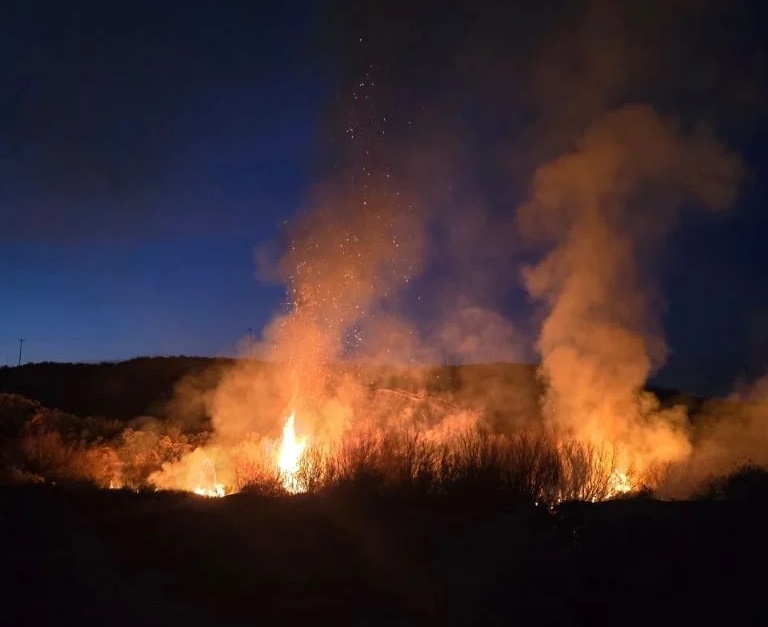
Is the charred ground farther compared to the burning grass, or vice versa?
the burning grass

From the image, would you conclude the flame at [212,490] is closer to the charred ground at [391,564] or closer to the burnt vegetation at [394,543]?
the burnt vegetation at [394,543]

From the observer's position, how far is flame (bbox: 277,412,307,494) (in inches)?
535

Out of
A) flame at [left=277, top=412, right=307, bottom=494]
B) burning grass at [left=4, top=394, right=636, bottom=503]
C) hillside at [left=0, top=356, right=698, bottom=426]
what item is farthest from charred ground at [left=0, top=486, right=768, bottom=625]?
hillside at [left=0, top=356, right=698, bottom=426]

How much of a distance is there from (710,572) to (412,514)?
4238mm

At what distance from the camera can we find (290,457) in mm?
15609

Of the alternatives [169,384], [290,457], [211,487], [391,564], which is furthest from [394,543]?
[169,384]

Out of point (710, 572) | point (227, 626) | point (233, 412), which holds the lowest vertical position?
point (227, 626)

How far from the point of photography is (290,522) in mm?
11094

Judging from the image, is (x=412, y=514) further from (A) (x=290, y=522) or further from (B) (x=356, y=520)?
(A) (x=290, y=522)

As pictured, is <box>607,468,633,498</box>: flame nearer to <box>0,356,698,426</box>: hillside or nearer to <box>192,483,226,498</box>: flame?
<box>0,356,698,426</box>: hillside

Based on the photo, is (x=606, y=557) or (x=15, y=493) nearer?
(x=606, y=557)

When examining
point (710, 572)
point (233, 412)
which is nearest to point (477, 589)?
point (710, 572)

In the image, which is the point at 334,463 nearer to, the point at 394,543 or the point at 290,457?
the point at 290,457

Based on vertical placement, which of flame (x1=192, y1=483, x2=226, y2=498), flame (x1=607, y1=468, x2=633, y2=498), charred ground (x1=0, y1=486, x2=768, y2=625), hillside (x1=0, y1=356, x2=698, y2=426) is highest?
hillside (x1=0, y1=356, x2=698, y2=426)
